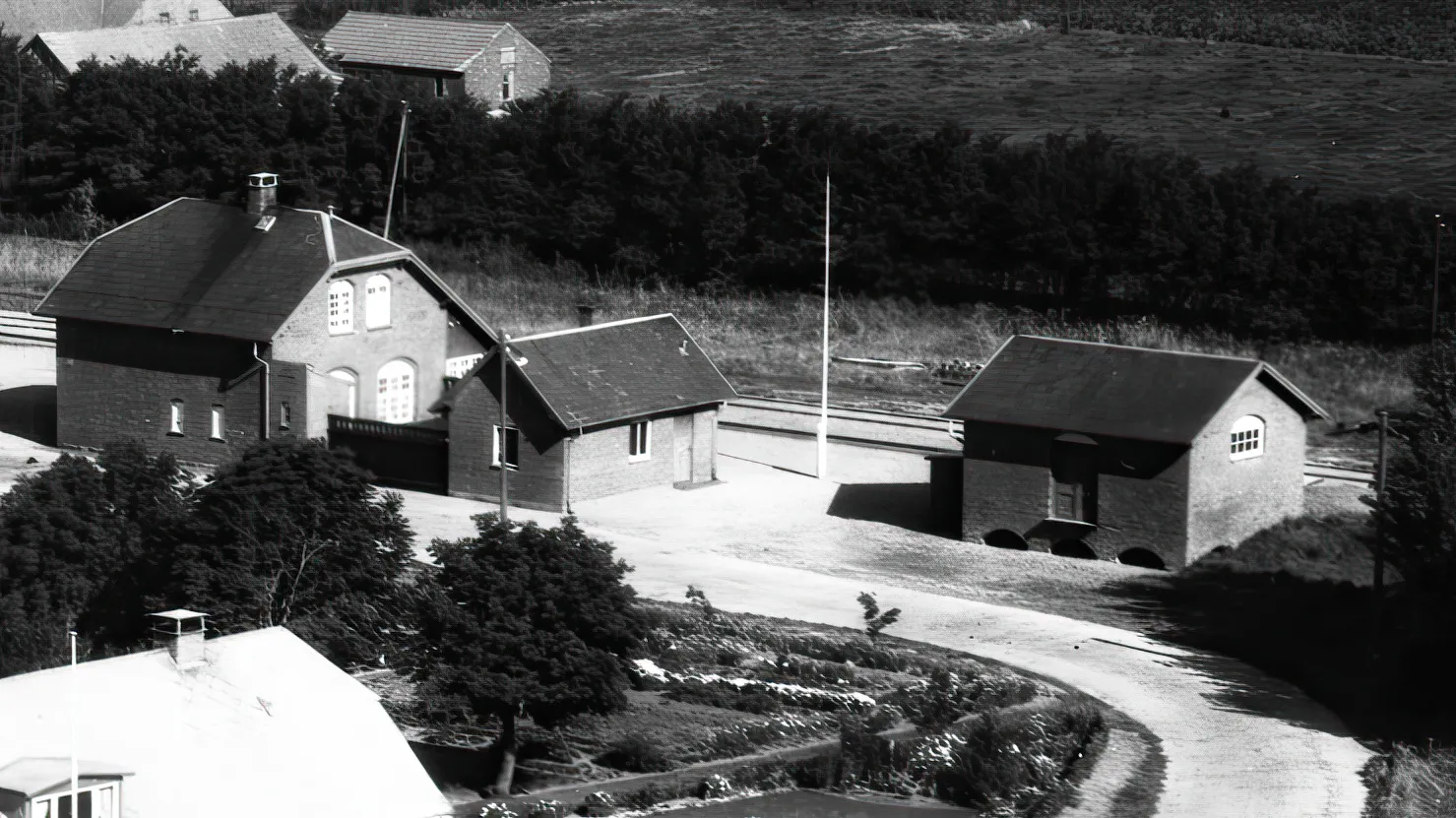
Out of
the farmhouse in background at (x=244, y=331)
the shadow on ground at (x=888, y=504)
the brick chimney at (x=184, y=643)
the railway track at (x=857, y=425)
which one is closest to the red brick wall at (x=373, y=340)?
the farmhouse in background at (x=244, y=331)

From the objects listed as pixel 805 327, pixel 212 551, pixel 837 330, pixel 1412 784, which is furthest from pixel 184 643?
pixel 805 327

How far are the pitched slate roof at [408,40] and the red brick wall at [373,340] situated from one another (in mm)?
39202

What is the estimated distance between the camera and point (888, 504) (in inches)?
2035

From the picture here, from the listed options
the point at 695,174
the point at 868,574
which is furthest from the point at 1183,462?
the point at 695,174

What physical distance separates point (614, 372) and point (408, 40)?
4854cm

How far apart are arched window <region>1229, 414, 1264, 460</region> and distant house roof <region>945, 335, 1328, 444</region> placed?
85 centimetres

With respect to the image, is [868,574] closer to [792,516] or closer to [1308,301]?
[792,516]

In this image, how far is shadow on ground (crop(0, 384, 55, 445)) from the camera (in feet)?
186

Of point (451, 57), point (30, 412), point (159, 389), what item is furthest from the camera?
point (451, 57)

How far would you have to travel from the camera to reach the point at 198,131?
84688 millimetres

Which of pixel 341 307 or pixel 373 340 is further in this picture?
pixel 373 340

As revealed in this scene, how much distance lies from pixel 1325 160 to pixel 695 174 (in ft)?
96.2

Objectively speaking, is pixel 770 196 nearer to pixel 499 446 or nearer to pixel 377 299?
pixel 377 299

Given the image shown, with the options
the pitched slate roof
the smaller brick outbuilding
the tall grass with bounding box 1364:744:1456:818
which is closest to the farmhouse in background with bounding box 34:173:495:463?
the smaller brick outbuilding
